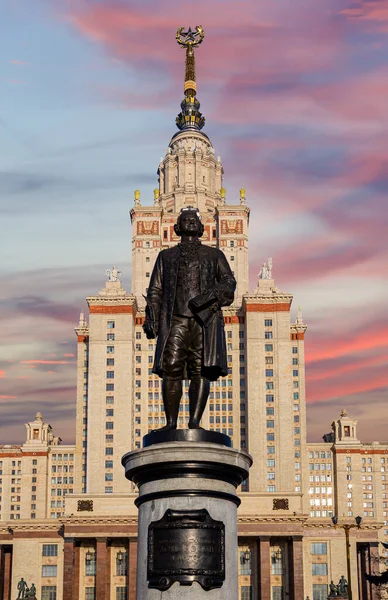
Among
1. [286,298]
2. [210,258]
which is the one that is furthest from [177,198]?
[210,258]

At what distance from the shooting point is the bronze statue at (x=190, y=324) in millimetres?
18109

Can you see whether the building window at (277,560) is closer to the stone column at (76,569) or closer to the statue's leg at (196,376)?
the stone column at (76,569)

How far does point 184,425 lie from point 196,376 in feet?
463

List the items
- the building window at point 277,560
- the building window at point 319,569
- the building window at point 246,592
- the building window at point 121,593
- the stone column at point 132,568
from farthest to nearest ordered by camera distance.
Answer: the building window at point 319,569 → the building window at point 246,592 → the building window at point 277,560 → the building window at point 121,593 → the stone column at point 132,568

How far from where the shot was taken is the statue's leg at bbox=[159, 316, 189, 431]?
18.1 metres

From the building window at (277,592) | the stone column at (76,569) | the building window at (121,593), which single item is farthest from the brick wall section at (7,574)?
the building window at (277,592)

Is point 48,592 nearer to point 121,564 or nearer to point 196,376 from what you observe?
point 121,564

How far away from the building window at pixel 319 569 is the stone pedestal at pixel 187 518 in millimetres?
132522

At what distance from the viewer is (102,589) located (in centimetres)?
13000

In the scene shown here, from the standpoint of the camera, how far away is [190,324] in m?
18.4

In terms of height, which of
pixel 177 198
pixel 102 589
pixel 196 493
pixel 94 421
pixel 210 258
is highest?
pixel 177 198

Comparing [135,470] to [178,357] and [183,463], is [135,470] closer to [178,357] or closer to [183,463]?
[183,463]

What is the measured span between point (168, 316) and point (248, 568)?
124 metres

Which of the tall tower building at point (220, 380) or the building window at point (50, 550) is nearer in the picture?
the building window at point (50, 550)
